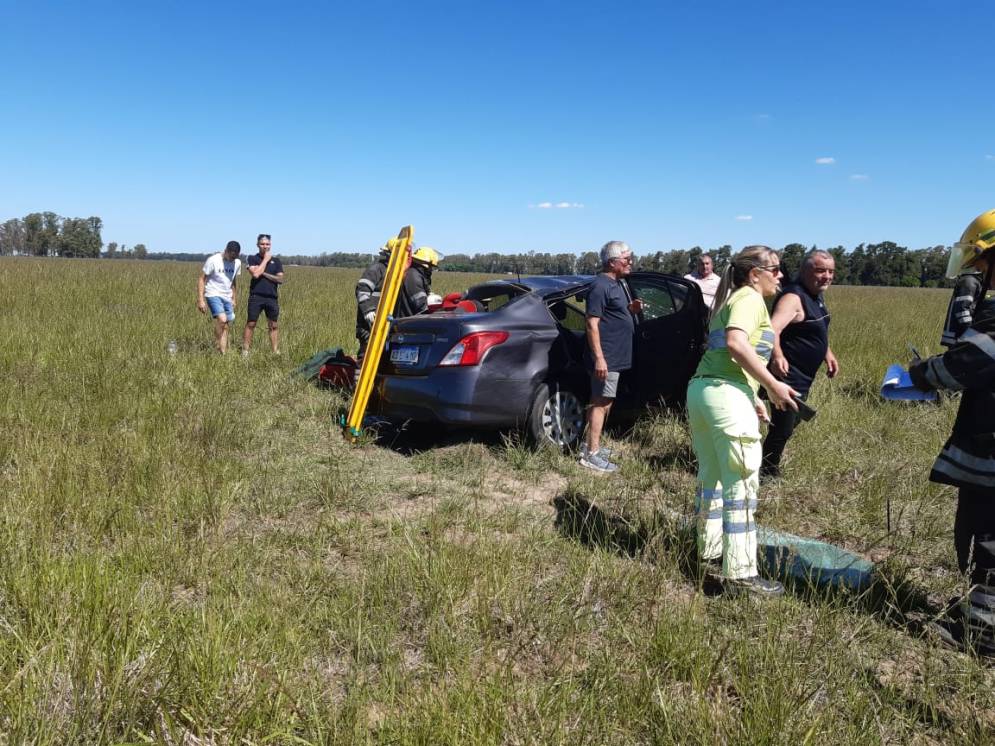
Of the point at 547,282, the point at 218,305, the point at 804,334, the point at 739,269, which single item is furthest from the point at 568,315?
the point at 218,305

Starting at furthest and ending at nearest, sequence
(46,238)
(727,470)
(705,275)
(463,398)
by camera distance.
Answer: (46,238)
(705,275)
(463,398)
(727,470)

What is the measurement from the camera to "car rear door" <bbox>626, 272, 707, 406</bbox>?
19.5 feet

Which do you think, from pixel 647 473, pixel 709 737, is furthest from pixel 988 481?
pixel 647 473

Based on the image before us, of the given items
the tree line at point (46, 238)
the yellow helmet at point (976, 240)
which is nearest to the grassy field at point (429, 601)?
the yellow helmet at point (976, 240)

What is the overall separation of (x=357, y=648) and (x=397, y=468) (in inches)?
106

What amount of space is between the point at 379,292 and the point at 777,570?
5157 millimetres

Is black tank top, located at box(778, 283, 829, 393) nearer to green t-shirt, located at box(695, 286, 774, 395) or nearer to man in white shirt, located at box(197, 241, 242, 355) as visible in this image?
green t-shirt, located at box(695, 286, 774, 395)

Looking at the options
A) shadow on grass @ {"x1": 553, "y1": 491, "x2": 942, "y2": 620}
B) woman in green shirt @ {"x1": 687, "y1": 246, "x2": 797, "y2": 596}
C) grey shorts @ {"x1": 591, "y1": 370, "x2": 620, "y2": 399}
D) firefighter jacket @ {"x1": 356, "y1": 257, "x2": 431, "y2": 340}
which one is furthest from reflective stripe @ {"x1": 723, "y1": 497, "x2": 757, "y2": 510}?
firefighter jacket @ {"x1": 356, "y1": 257, "x2": 431, "y2": 340}

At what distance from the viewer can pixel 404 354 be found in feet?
17.9

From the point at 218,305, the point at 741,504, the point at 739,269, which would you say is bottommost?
the point at 741,504

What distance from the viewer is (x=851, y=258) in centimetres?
11238

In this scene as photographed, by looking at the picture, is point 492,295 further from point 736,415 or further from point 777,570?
point 777,570

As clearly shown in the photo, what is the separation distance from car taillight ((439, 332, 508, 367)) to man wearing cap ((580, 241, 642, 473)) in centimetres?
78

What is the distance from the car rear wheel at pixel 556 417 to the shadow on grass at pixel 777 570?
114cm
